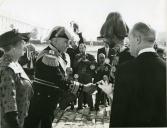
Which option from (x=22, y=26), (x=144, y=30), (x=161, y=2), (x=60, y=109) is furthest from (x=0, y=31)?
(x=161, y=2)

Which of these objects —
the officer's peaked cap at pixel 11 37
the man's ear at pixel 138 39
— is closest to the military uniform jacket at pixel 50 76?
the officer's peaked cap at pixel 11 37

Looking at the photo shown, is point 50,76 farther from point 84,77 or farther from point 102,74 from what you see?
point 102,74

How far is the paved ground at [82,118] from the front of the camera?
258 cm

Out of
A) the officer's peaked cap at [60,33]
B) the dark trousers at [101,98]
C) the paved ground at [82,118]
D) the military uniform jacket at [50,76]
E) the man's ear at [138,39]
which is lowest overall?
the paved ground at [82,118]

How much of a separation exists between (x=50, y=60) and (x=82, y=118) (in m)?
0.56

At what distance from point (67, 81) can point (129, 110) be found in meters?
0.56

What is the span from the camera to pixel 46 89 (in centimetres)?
257

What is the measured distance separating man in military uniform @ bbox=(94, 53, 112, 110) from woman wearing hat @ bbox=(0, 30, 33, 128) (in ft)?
1.82

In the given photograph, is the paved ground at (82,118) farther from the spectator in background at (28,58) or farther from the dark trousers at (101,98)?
the spectator in background at (28,58)

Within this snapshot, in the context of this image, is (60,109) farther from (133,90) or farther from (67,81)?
(133,90)

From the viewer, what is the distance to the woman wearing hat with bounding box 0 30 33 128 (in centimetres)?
246

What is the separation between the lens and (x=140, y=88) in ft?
8.23

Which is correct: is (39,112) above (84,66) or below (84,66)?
below

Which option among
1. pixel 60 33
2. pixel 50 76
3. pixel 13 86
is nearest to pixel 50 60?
pixel 50 76
